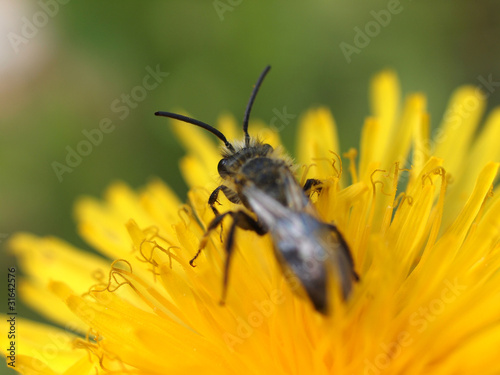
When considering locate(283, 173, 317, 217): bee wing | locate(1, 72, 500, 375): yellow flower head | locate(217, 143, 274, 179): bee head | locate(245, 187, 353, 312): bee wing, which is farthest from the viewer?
locate(217, 143, 274, 179): bee head

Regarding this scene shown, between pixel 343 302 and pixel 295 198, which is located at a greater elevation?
pixel 295 198

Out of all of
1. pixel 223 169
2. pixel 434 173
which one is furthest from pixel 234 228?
pixel 434 173

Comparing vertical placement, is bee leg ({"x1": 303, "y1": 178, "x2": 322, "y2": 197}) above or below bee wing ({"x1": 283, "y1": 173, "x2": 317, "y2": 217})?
above

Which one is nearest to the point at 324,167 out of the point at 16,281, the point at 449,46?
the point at 449,46

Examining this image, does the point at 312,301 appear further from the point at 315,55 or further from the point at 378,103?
the point at 315,55

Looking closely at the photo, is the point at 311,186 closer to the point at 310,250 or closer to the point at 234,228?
the point at 234,228

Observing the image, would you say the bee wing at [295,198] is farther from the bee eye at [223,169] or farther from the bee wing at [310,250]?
the bee eye at [223,169]

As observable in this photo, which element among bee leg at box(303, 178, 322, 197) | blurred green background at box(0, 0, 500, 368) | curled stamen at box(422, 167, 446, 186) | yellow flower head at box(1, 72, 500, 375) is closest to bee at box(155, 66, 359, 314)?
bee leg at box(303, 178, 322, 197)

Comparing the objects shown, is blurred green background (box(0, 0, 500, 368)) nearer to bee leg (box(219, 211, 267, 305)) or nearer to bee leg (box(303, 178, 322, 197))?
bee leg (box(303, 178, 322, 197))
